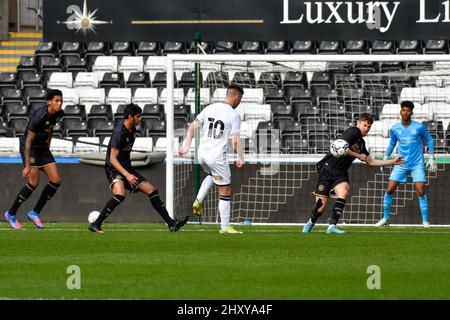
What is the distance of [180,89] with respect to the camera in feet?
88.8

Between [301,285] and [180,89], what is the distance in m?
17.0

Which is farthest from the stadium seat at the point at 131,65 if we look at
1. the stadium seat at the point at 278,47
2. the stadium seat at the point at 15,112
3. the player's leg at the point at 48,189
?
the player's leg at the point at 48,189

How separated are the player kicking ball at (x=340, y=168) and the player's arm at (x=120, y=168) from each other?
2559 millimetres

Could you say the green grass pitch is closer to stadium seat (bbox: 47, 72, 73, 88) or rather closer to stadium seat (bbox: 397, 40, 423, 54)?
stadium seat (bbox: 397, 40, 423, 54)

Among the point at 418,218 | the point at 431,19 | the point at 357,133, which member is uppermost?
the point at 431,19

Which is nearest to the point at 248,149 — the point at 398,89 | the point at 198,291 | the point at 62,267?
the point at 398,89

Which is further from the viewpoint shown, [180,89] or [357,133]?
[180,89]

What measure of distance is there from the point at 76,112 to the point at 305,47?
5792mm

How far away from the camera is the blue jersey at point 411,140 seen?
67.9 ft

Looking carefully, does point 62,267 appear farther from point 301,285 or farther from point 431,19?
point 431,19

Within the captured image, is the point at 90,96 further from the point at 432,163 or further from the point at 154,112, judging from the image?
the point at 432,163

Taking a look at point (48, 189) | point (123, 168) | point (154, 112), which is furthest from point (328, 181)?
point (154, 112)

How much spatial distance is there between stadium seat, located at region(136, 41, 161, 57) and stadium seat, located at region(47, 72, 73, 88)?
6.99ft

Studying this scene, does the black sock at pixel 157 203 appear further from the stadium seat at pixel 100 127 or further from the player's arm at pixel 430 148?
the stadium seat at pixel 100 127
